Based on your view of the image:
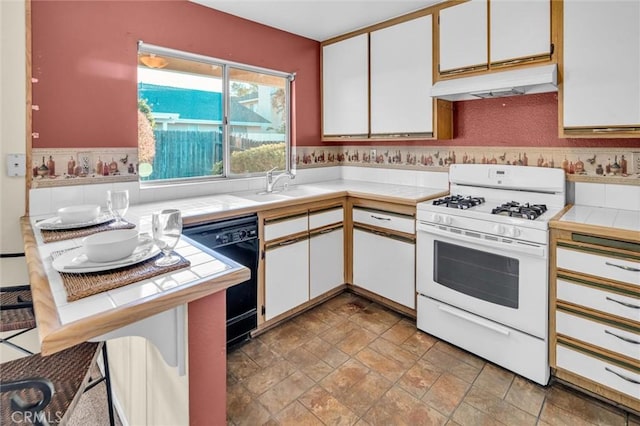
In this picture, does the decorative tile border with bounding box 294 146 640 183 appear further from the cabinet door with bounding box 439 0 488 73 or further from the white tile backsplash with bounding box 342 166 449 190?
the cabinet door with bounding box 439 0 488 73

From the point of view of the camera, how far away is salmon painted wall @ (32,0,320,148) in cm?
212

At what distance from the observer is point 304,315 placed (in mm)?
2975

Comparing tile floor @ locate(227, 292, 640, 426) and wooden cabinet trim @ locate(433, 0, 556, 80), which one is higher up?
wooden cabinet trim @ locate(433, 0, 556, 80)

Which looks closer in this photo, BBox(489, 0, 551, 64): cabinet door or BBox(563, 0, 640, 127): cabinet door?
BBox(563, 0, 640, 127): cabinet door

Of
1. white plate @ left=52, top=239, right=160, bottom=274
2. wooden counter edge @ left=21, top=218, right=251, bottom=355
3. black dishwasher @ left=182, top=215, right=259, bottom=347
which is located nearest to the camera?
wooden counter edge @ left=21, top=218, right=251, bottom=355

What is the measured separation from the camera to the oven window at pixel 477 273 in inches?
86.0

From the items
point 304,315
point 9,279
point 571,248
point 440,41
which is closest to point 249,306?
point 304,315

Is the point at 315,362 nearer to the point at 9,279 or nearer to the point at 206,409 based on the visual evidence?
the point at 206,409

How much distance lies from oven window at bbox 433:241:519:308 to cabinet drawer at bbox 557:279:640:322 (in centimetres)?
24

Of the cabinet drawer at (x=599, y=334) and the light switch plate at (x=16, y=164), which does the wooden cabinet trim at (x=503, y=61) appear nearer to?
the cabinet drawer at (x=599, y=334)

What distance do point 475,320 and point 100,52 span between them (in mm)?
2888

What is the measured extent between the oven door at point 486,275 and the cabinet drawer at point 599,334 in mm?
96

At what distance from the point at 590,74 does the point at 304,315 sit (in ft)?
8.11

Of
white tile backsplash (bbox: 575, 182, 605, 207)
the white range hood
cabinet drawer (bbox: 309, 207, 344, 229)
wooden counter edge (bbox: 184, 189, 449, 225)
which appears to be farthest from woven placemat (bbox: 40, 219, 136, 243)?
white tile backsplash (bbox: 575, 182, 605, 207)
